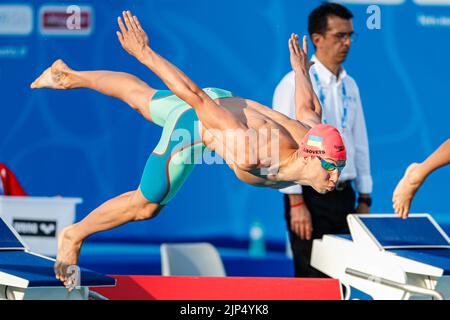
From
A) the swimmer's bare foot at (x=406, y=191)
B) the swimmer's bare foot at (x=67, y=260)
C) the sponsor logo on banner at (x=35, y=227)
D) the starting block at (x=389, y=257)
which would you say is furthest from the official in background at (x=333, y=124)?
the sponsor logo on banner at (x=35, y=227)

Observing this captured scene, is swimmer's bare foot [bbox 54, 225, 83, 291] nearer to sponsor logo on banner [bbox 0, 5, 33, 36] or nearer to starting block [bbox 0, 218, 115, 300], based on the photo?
starting block [bbox 0, 218, 115, 300]

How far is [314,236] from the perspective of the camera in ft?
18.5

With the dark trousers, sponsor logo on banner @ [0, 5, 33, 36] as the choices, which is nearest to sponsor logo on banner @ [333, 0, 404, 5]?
the dark trousers

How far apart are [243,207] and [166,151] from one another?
8.17 feet

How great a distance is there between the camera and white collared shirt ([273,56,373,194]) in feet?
18.0

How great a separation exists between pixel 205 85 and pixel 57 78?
1616 millimetres

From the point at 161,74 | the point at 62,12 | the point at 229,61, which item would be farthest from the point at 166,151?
the point at 229,61

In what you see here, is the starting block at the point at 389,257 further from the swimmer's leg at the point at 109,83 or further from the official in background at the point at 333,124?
the swimmer's leg at the point at 109,83

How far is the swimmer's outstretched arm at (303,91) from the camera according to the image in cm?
469

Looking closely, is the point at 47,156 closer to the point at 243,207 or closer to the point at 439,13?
the point at 243,207

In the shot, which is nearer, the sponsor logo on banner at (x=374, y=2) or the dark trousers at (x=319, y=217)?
→ the dark trousers at (x=319, y=217)

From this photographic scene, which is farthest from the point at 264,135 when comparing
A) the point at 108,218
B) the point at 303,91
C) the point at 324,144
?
the point at 108,218

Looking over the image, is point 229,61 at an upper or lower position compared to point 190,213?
upper

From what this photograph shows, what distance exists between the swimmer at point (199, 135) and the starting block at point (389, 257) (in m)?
0.64
